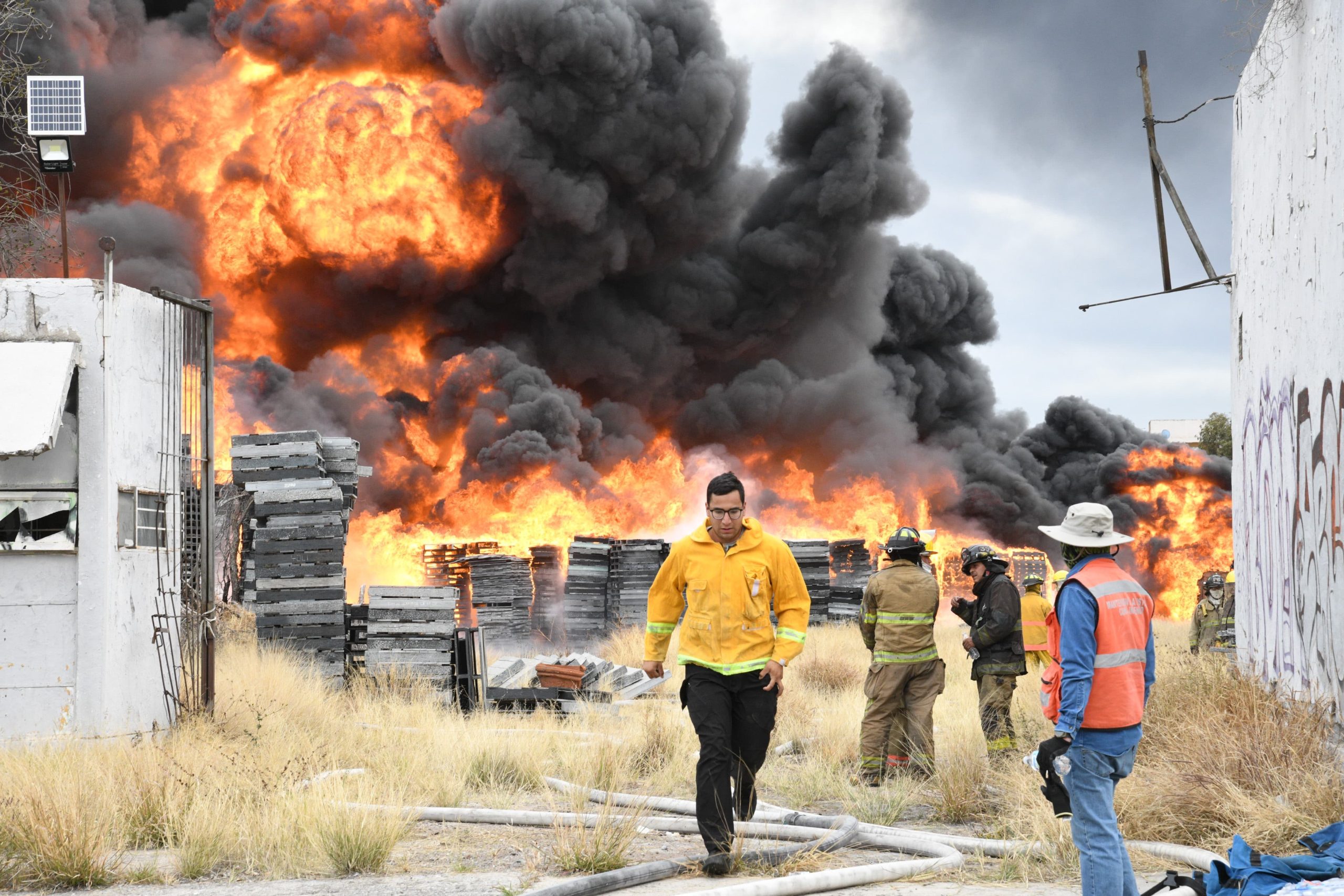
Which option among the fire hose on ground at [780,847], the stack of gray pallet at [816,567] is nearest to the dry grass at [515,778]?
the fire hose on ground at [780,847]

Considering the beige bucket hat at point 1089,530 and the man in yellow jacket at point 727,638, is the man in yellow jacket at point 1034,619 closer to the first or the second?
the man in yellow jacket at point 727,638

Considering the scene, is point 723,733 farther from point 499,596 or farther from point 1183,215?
point 499,596

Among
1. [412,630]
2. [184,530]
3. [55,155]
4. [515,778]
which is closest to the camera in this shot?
[515,778]

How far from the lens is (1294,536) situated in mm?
7016

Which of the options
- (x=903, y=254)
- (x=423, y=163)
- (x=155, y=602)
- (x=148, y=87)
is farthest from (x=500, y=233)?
(x=155, y=602)

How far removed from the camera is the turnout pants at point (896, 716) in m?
7.96

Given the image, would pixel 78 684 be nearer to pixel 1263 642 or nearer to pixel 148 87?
pixel 1263 642

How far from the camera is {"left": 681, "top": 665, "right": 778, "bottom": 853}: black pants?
5.19 meters

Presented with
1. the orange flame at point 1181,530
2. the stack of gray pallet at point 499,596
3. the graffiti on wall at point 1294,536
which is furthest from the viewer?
the orange flame at point 1181,530

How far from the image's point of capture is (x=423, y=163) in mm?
36406

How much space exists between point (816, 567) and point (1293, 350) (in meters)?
13.9

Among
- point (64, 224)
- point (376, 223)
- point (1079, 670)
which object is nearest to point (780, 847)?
point (1079, 670)

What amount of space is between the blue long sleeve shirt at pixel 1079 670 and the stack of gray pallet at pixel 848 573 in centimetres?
1740

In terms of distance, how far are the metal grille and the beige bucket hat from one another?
699 centimetres
